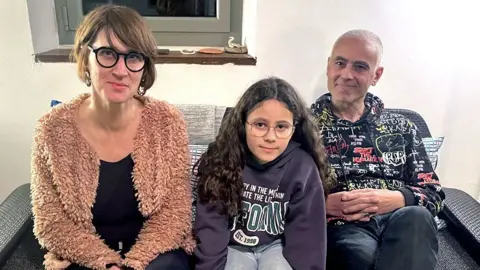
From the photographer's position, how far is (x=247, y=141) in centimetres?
130

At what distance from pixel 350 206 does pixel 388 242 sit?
178 millimetres

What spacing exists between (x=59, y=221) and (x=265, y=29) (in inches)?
42.6

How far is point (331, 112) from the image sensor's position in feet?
5.08

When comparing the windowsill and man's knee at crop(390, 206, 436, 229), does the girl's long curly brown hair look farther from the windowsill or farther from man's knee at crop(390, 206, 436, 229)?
the windowsill

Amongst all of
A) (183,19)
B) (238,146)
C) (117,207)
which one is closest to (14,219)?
(117,207)

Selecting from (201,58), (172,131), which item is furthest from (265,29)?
(172,131)

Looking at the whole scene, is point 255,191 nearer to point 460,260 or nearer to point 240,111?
point 240,111

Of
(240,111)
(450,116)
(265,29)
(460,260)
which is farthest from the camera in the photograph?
(450,116)

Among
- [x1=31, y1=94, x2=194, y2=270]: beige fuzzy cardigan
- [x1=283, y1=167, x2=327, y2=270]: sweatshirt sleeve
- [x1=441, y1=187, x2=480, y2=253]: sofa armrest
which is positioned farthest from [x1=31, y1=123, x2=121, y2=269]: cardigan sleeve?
[x1=441, y1=187, x2=480, y2=253]: sofa armrest

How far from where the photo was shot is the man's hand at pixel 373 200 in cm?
144

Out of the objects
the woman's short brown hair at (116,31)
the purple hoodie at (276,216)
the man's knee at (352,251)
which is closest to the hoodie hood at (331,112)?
the purple hoodie at (276,216)

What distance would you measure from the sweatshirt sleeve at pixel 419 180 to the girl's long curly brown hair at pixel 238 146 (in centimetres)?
35

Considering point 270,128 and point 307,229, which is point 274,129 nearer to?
point 270,128

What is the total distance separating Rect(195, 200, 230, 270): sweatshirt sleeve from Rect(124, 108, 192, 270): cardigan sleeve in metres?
0.05
